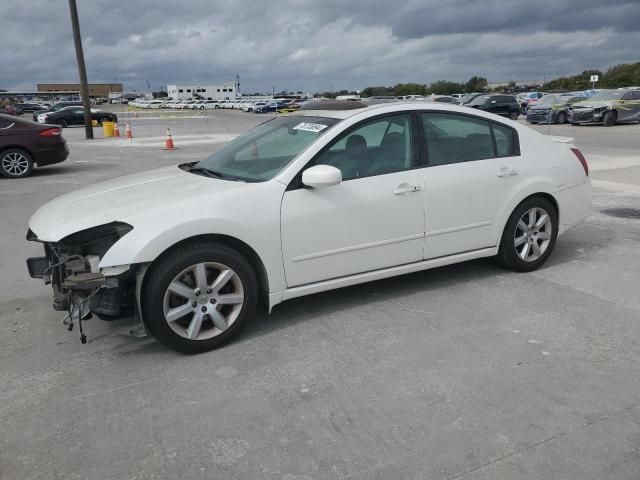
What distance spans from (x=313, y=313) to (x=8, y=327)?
2.34 metres

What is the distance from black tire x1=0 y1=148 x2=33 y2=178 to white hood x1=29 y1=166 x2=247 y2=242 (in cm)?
863

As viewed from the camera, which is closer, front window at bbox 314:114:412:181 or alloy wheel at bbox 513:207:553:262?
front window at bbox 314:114:412:181

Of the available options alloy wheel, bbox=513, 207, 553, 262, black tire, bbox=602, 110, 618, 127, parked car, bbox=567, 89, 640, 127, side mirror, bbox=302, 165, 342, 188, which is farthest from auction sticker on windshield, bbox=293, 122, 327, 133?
black tire, bbox=602, 110, 618, 127

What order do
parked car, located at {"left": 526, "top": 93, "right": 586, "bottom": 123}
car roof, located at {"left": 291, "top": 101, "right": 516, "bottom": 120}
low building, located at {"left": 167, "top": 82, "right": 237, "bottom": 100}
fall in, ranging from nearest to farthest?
car roof, located at {"left": 291, "top": 101, "right": 516, "bottom": 120}, parked car, located at {"left": 526, "top": 93, "right": 586, "bottom": 123}, low building, located at {"left": 167, "top": 82, "right": 237, "bottom": 100}

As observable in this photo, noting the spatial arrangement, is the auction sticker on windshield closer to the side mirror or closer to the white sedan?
the white sedan

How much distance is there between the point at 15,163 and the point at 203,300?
10.1 m

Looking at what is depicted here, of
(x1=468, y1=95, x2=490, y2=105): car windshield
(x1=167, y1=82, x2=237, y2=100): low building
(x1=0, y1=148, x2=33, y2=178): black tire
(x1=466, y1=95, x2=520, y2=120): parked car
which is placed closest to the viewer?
(x1=0, y1=148, x2=33, y2=178): black tire

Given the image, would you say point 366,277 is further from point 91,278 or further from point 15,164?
point 15,164

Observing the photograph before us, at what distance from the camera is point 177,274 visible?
11.8 feet

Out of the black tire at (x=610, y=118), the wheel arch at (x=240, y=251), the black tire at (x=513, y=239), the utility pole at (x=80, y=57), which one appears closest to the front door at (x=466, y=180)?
the black tire at (x=513, y=239)

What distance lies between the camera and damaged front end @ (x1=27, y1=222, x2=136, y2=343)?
348cm

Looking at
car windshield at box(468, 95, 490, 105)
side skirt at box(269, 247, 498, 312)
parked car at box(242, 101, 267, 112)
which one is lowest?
side skirt at box(269, 247, 498, 312)

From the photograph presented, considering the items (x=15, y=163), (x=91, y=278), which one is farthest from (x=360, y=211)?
(x=15, y=163)

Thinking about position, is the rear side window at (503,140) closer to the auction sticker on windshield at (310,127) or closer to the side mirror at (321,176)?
the auction sticker on windshield at (310,127)
